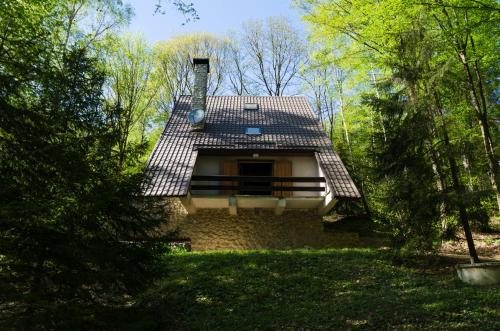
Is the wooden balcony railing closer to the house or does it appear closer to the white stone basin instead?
the house

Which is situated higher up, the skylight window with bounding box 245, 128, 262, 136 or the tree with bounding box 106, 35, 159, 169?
the tree with bounding box 106, 35, 159, 169

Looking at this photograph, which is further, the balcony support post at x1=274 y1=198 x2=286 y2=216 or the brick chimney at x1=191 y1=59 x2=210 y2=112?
the brick chimney at x1=191 y1=59 x2=210 y2=112

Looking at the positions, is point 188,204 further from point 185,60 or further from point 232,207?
point 185,60

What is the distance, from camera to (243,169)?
14.0 m

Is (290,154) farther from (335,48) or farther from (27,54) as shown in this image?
(27,54)

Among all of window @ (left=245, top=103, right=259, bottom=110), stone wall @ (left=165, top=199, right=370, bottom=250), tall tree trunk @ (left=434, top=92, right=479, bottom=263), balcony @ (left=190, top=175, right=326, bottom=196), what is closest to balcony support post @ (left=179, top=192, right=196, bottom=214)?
stone wall @ (left=165, top=199, right=370, bottom=250)

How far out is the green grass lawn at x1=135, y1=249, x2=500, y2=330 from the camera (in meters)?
5.43

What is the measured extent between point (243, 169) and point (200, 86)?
3.56m

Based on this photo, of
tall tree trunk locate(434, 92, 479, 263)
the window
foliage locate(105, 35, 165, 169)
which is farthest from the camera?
foliage locate(105, 35, 165, 169)

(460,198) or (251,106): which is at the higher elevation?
(251,106)

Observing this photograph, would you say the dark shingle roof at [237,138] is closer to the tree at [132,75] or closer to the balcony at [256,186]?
the balcony at [256,186]

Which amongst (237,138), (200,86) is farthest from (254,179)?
(200,86)

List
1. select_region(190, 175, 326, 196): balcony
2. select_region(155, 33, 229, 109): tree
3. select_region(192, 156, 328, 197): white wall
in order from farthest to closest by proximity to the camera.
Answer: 1. select_region(155, 33, 229, 109): tree
2. select_region(192, 156, 328, 197): white wall
3. select_region(190, 175, 326, 196): balcony

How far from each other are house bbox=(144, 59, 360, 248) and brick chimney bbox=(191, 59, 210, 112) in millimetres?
37
